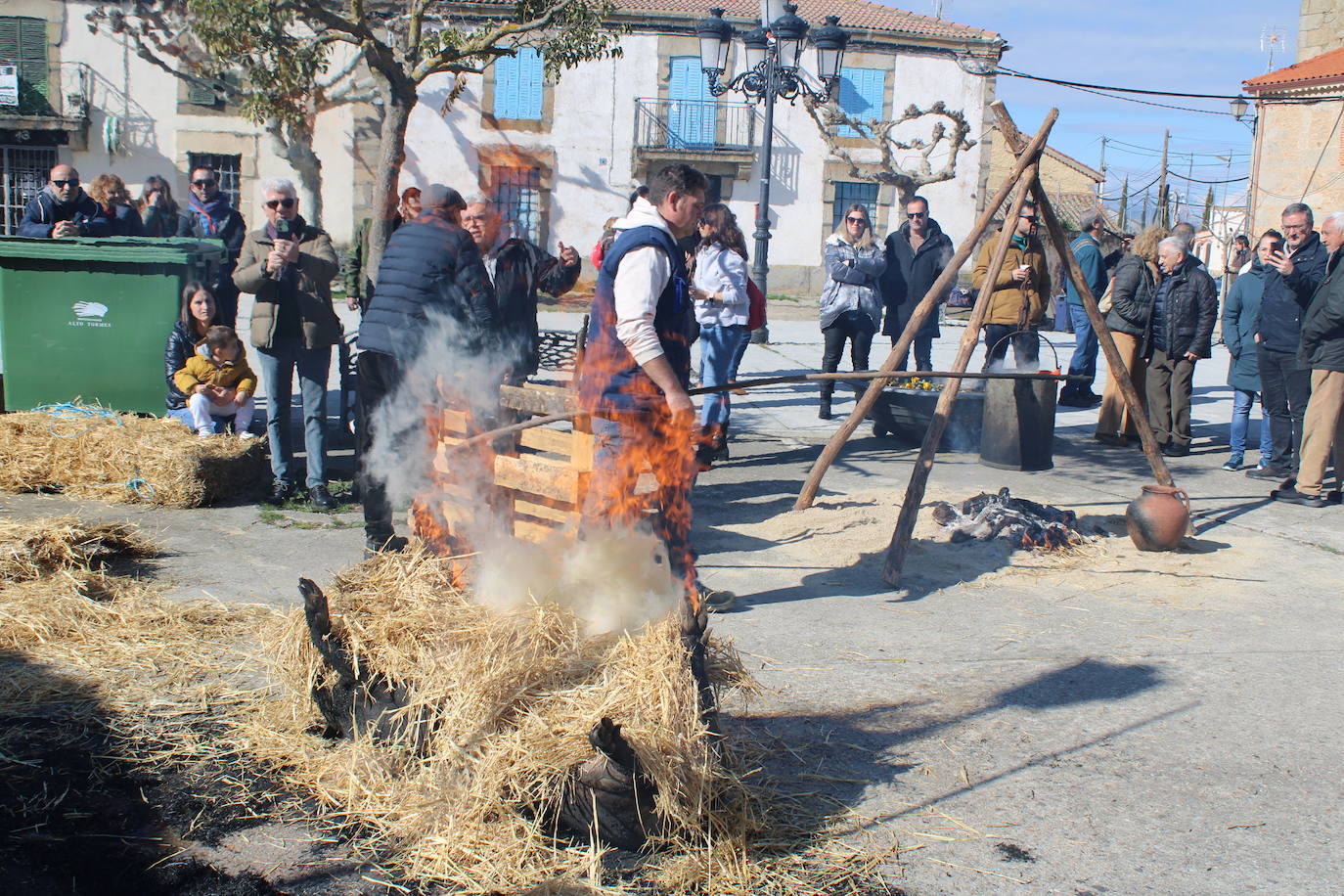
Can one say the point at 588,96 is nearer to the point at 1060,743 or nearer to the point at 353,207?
the point at 353,207

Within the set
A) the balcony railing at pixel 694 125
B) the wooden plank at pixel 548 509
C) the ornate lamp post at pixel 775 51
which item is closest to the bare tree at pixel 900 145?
the balcony railing at pixel 694 125

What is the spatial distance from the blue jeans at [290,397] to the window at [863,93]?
27.7 metres

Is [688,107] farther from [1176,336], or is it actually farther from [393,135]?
[1176,336]

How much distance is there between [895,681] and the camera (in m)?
4.47

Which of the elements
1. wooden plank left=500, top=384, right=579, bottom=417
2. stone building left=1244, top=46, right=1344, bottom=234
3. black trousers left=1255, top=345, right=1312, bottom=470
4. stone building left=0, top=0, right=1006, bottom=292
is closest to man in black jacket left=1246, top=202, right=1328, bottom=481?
black trousers left=1255, top=345, right=1312, bottom=470

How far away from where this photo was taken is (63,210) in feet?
30.9

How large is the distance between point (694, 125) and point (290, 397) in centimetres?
2624

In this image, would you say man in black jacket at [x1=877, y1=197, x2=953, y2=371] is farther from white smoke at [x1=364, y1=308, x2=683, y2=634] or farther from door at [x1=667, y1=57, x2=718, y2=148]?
door at [x1=667, y1=57, x2=718, y2=148]

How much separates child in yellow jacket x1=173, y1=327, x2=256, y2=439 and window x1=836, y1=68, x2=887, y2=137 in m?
27.3

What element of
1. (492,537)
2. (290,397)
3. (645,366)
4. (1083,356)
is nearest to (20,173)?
(290,397)

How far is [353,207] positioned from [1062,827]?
2944cm

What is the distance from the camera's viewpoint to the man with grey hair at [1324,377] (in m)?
7.48

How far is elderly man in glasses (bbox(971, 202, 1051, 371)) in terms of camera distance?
29.4 ft

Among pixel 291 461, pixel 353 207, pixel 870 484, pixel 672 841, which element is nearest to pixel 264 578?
pixel 291 461
